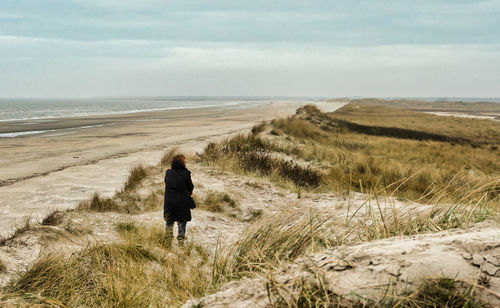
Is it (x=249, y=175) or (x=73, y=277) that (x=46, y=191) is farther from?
(x=73, y=277)

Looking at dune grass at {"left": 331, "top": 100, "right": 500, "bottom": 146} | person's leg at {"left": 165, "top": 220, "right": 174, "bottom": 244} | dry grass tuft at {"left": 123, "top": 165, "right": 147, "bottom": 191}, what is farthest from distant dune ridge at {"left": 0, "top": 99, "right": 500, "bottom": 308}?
dune grass at {"left": 331, "top": 100, "right": 500, "bottom": 146}

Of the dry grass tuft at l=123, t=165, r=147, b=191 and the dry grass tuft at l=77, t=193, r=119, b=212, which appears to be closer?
the dry grass tuft at l=77, t=193, r=119, b=212

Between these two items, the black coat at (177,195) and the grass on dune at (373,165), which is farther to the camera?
the grass on dune at (373,165)

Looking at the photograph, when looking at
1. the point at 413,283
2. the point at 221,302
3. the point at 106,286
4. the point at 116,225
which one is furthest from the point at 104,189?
the point at 413,283

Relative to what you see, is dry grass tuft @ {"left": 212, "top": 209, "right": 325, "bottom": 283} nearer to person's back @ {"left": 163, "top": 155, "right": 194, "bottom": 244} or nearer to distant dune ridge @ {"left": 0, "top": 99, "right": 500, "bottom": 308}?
distant dune ridge @ {"left": 0, "top": 99, "right": 500, "bottom": 308}

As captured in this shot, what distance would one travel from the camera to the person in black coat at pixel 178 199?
231 inches

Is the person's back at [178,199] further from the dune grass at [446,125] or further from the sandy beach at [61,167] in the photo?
the dune grass at [446,125]

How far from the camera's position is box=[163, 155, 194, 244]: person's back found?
5.87 metres

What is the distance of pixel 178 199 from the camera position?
19.5 ft

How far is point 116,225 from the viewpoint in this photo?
629 centimetres

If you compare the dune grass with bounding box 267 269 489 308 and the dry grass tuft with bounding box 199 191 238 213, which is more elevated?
the dune grass with bounding box 267 269 489 308

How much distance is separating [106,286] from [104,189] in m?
7.45

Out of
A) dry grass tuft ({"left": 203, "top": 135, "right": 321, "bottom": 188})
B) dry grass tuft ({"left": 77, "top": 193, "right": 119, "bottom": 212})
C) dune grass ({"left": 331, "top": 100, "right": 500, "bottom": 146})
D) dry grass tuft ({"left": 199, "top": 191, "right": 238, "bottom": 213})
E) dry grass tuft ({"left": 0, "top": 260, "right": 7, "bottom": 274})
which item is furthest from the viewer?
dune grass ({"left": 331, "top": 100, "right": 500, "bottom": 146})

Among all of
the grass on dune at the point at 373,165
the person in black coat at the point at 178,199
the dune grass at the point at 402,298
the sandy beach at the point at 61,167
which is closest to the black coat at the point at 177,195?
the person in black coat at the point at 178,199
